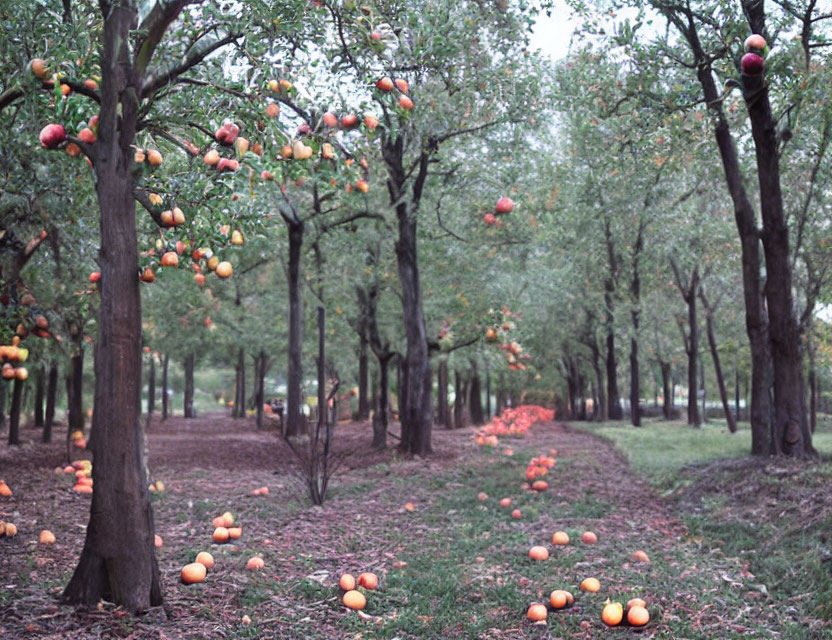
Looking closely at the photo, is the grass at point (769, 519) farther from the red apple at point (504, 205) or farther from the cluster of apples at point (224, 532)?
the red apple at point (504, 205)

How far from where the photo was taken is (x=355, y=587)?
5.09 metres

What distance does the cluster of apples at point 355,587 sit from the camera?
4719mm

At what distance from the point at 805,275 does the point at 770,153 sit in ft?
21.7

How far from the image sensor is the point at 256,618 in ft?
14.4

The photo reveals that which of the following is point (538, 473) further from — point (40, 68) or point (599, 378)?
point (599, 378)

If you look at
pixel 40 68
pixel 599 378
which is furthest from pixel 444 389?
pixel 40 68

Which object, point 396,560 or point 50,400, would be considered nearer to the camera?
point 396,560

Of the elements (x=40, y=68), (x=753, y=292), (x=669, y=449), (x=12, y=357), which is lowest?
(x=669, y=449)

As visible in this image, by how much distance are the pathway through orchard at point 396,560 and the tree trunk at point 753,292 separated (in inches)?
76.8

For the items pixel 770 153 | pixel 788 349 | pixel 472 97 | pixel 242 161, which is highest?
pixel 472 97

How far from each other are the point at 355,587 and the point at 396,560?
94 centimetres

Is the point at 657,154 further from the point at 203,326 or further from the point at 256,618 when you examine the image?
the point at 203,326

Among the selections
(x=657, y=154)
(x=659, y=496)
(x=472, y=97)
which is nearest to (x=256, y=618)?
(x=659, y=496)

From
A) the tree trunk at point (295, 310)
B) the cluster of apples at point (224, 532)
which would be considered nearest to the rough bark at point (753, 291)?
the cluster of apples at point (224, 532)
